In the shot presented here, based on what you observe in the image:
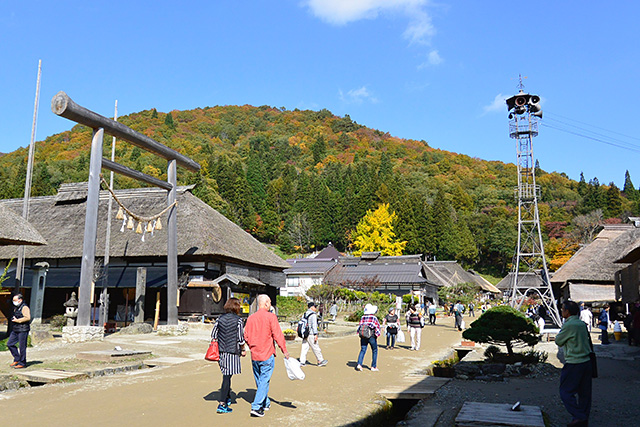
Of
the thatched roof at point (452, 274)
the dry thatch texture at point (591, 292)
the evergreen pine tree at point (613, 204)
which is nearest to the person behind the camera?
the dry thatch texture at point (591, 292)

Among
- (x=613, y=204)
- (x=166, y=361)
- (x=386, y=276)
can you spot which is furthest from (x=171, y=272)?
(x=613, y=204)

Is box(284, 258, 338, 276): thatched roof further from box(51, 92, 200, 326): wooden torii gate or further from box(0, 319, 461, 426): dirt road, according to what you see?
box(0, 319, 461, 426): dirt road

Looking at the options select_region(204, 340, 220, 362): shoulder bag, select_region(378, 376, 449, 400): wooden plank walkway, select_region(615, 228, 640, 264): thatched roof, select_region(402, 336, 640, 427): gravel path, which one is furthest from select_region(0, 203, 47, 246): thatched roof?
select_region(615, 228, 640, 264): thatched roof

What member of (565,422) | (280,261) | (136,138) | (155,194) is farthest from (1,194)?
(565,422)

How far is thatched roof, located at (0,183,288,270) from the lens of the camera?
23.2 m

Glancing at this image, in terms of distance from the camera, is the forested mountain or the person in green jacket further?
the forested mountain

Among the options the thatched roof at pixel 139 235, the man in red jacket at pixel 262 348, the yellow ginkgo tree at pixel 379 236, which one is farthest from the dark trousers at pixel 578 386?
the yellow ginkgo tree at pixel 379 236

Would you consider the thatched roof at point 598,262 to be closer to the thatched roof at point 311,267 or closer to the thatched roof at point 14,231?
the thatched roof at point 311,267

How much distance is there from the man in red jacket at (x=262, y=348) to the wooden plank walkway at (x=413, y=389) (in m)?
2.37

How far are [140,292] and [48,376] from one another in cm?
1297

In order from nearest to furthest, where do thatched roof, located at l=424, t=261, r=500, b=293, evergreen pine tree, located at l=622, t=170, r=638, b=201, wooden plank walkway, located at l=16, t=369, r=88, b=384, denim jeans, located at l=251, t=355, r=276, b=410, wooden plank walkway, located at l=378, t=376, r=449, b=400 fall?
1. denim jeans, located at l=251, t=355, r=276, b=410
2. wooden plank walkway, located at l=378, t=376, r=449, b=400
3. wooden plank walkway, located at l=16, t=369, r=88, b=384
4. thatched roof, located at l=424, t=261, r=500, b=293
5. evergreen pine tree, located at l=622, t=170, r=638, b=201

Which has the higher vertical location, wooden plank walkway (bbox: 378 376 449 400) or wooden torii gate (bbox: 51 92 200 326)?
wooden torii gate (bbox: 51 92 200 326)

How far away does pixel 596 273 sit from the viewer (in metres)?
29.6

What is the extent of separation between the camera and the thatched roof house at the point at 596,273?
29156 millimetres
